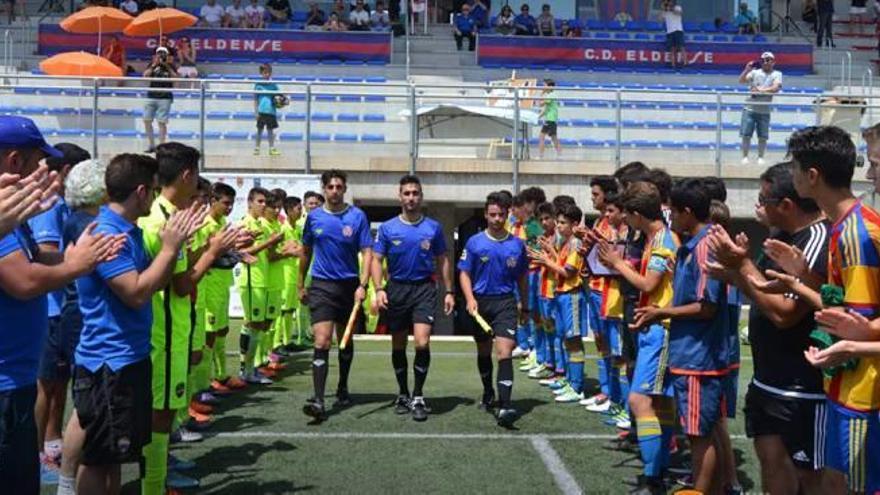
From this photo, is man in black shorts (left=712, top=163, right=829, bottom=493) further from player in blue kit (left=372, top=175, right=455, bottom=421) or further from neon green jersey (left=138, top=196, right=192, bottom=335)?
player in blue kit (left=372, top=175, right=455, bottom=421)

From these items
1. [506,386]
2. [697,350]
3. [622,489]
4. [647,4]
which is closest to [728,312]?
[697,350]

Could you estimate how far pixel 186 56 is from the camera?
2503 cm

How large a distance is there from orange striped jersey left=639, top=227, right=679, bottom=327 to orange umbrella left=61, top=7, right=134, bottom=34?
61.0 ft

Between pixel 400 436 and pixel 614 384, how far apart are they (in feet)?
7.00

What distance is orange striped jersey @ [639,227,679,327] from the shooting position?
640cm

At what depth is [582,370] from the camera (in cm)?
1030

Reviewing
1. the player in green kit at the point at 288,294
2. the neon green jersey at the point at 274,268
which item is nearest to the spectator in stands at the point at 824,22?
the player in green kit at the point at 288,294

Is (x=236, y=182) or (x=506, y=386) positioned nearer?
(x=506, y=386)

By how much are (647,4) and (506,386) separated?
2482 centimetres

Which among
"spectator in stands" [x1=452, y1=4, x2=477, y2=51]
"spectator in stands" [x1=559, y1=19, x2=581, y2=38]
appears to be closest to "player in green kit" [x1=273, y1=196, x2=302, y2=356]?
"spectator in stands" [x1=452, y1=4, x2=477, y2=51]

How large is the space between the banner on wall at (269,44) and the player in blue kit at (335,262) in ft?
59.3

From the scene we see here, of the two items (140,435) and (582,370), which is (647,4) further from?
(140,435)

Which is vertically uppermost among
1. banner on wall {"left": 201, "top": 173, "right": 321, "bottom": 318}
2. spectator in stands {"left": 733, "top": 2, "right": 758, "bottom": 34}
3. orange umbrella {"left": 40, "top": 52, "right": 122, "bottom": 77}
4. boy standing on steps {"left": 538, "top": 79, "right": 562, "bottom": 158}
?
spectator in stands {"left": 733, "top": 2, "right": 758, "bottom": 34}

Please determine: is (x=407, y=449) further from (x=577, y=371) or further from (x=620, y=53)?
(x=620, y=53)
